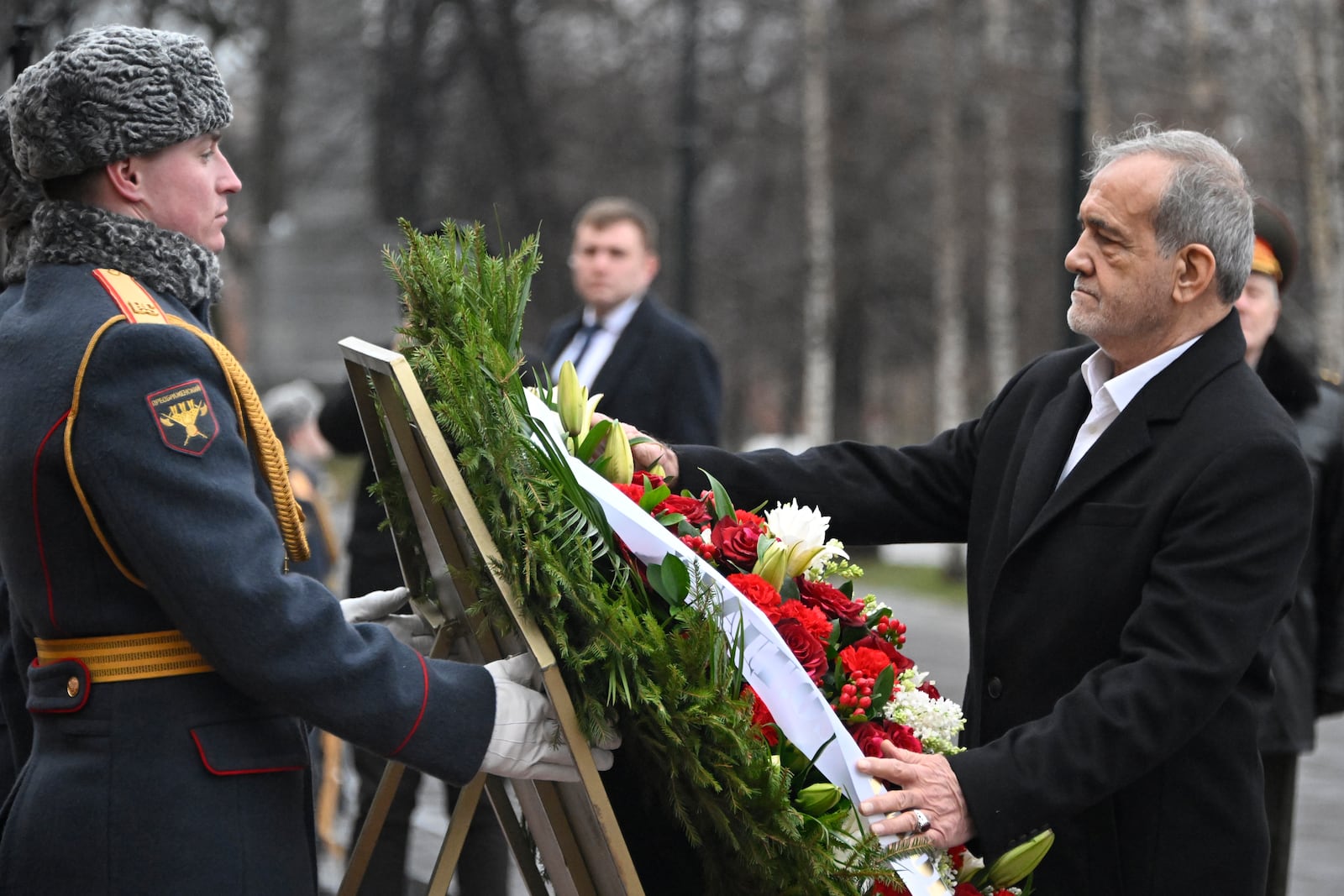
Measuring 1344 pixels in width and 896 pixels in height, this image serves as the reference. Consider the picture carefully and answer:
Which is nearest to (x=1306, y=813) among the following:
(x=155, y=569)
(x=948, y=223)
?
(x=155, y=569)

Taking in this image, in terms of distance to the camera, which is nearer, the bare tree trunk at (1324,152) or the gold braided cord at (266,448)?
the gold braided cord at (266,448)

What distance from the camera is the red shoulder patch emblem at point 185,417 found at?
7.13 feet

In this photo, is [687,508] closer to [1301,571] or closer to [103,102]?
[103,102]

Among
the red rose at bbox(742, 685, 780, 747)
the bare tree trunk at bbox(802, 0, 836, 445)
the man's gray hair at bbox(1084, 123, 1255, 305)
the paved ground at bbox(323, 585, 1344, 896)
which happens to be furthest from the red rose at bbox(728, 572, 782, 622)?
the bare tree trunk at bbox(802, 0, 836, 445)

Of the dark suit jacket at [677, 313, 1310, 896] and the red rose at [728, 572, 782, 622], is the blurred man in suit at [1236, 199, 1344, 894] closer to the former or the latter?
the dark suit jacket at [677, 313, 1310, 896]

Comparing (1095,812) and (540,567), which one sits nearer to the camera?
(540,567)

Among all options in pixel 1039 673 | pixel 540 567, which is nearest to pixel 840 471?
pixel 1039 673

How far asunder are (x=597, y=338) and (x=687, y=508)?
3200 mm

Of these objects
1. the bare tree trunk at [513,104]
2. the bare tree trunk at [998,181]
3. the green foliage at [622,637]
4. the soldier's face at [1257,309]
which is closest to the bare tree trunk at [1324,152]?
the bare tree trunk at [998,181]

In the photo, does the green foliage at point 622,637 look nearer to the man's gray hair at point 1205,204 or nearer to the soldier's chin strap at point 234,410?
the soldier's chin strap at point 234,410

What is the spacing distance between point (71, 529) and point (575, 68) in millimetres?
19952

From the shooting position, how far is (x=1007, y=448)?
3.09 m

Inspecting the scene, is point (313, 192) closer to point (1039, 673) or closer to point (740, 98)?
point (740, 98)

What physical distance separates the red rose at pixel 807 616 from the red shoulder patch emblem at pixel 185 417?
2.98ft
